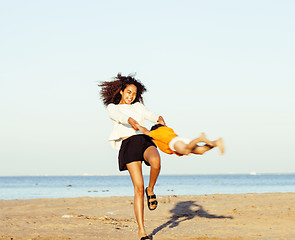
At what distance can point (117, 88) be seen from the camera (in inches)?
299

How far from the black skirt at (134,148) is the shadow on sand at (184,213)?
A: 7.39 ft

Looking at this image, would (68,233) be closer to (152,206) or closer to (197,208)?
(152,206)

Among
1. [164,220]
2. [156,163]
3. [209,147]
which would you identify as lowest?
[164,220]

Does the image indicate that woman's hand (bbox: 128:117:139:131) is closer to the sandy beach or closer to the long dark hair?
the long dark hair

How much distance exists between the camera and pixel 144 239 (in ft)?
23.2

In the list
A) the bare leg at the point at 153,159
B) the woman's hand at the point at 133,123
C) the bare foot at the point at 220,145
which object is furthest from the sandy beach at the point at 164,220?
the bare foot at the point at 220,145

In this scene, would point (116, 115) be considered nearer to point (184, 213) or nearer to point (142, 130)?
point (142, 130)

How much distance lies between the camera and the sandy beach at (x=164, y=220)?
8594mm

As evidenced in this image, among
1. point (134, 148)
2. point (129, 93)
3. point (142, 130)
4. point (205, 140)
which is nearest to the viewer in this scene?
point (205, 140)

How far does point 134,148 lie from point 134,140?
0.13m

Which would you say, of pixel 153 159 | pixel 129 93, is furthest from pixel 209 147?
pixel 129 93

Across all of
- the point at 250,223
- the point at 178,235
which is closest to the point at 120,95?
the point at 178,235

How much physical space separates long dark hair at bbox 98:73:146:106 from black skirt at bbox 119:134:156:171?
0.78m

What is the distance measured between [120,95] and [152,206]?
74.1 inches
